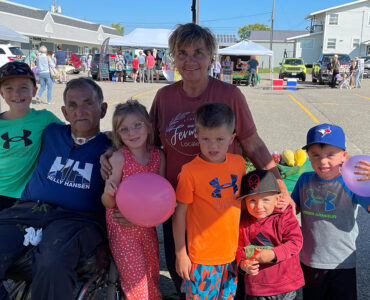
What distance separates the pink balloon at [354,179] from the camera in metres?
2.03

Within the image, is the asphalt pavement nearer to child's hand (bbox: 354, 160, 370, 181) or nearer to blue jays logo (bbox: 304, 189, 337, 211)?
blue jays logo (bbox: 304, 189, 337, 211)

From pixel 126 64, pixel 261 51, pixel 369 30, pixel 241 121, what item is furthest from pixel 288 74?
pixel 241 121

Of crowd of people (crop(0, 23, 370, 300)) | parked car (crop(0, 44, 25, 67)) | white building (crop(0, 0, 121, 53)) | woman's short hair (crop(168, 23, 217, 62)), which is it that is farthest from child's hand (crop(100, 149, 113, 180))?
white building (crop(0, 0, 121, 53))

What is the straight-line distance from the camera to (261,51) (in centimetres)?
2306

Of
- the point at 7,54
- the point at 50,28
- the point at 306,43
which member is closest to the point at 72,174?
the point at 7,54

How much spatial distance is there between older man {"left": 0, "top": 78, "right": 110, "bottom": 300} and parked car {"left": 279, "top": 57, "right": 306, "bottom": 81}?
91.3 ft

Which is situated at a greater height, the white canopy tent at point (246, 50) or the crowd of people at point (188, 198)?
the white canopy tent at point (246, 50)

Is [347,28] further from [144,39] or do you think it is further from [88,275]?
[88,275]

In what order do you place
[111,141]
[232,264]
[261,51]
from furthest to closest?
[261,51], [111,141], [232,264]

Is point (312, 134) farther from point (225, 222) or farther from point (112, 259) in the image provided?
point (112, 259)

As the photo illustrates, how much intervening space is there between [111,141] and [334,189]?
1.49m

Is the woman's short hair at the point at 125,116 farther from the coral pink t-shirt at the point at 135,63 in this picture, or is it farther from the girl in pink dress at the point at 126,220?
the coral pink t-shirt at the point at 135,63

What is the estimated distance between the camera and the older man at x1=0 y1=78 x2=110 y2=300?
78.7 inches

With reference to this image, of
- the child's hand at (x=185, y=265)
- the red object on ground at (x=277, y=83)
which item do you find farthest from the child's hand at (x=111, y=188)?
the red object on ground at (x=277, y=83)
